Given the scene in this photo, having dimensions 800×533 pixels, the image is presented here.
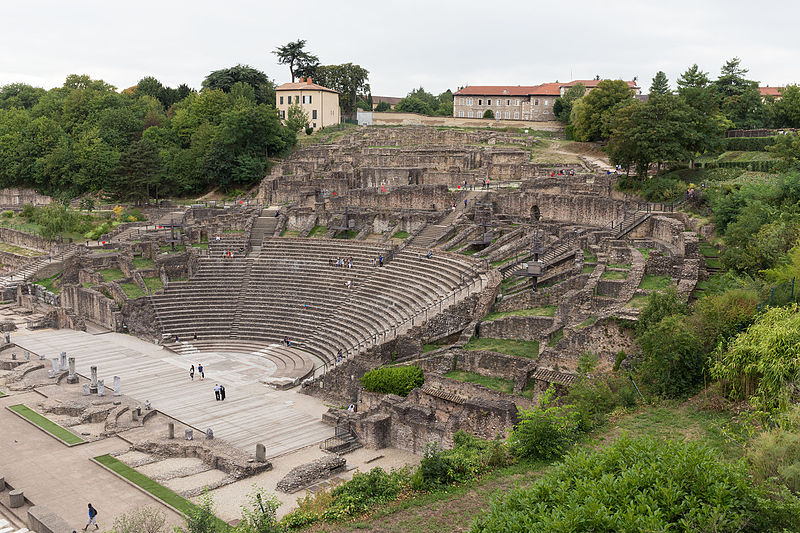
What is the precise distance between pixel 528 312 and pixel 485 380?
17.5ft

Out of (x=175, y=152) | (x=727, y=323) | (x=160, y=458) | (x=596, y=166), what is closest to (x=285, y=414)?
(x=160, y=458)

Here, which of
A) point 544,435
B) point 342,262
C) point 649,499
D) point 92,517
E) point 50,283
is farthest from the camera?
point 50,283

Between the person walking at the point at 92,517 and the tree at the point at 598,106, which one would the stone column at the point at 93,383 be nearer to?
the person walking at the point at 92,517

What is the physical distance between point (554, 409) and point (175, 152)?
56.9 m

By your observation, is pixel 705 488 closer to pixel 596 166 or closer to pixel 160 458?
pixel 160 458

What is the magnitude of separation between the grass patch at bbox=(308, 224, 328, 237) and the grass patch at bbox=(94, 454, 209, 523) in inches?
1024

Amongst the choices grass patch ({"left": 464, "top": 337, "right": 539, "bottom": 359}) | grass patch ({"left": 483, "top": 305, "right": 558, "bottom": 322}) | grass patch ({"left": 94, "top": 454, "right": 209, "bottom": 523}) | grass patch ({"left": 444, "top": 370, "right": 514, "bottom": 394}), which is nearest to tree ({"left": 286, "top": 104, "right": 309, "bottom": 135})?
grass patch ({"left": 483, "top": 305, "right": 558, "bottom": 322})

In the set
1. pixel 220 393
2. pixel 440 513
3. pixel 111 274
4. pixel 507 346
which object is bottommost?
pixel 220 393

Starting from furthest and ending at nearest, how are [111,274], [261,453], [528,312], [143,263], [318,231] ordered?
[318,231] < [143,263] < [111,274] < [528,312] < [261,453]

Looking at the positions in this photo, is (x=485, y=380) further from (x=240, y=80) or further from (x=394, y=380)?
(x=240, y=80)

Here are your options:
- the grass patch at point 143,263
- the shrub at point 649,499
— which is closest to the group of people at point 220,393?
the grass patch at point 143,263

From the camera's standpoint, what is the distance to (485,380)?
24.4 metres

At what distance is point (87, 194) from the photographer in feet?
216

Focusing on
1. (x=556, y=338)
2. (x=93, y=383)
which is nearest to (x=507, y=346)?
(x=556, y=338)
